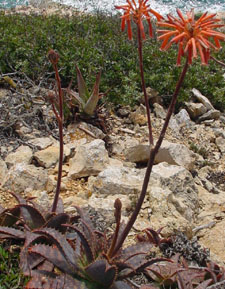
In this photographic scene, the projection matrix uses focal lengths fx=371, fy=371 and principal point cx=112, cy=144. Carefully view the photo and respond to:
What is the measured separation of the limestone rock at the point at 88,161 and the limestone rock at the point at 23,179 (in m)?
0.46

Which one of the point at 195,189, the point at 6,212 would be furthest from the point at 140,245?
the point at 195,189

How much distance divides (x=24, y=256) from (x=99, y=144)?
2086 mm

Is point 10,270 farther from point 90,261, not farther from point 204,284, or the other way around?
point 204,284

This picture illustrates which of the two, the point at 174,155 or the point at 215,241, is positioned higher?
the point at 174,155

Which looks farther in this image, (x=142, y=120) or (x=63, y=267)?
(x=142, y=120)

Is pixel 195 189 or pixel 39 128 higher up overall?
pixel 39 128

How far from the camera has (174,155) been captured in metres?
5.00

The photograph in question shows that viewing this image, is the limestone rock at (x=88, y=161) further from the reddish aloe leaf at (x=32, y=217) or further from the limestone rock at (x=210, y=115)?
the limestone rock at (x=210, y=115)

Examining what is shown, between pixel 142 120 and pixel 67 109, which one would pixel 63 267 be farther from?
pixel 142 120

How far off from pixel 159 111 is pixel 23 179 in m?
3.38

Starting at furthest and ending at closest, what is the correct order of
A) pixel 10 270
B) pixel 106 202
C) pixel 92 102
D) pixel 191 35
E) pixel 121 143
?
pixel 121 143
pixel 92 102
pixel 106 202
pixel 10 270
pixel 191 35

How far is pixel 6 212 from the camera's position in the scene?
3178mm

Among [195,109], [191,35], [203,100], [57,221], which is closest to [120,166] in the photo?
[57,221]

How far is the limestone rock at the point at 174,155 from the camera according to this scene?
4.98 m
